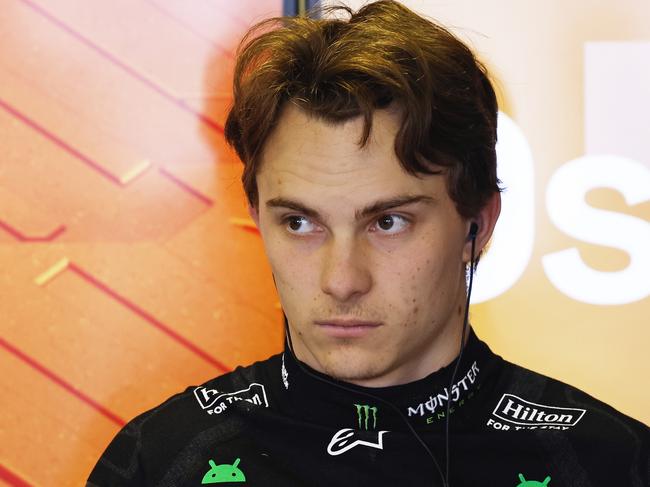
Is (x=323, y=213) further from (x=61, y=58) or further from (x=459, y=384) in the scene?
(x=61, y=58)

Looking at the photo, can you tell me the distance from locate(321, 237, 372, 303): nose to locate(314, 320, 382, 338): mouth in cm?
4

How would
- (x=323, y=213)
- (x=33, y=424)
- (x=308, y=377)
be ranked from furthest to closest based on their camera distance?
(x=33, y=424), (x=308, y=377), (x=323, y=213)

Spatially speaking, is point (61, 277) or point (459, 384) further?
point (61, 277)

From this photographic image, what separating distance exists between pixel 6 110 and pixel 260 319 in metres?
0.67

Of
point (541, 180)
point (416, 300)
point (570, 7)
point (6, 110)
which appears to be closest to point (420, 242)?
point (416, 300)

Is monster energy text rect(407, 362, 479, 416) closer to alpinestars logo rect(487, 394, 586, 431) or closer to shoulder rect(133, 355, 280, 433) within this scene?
alpinestars logo rect(487, 394, 586, 431)

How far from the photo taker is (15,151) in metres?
2.27

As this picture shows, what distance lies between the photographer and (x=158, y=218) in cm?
231

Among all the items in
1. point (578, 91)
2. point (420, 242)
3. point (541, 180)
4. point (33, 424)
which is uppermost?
point (420, 242)

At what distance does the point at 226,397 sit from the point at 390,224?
420 millimetres

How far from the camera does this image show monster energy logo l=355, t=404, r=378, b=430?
162 centimetres

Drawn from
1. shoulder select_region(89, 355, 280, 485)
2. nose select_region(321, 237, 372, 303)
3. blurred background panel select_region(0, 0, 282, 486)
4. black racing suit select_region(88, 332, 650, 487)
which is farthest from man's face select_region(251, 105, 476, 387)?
blurred background panel select_region(0, 0, 282, 486)

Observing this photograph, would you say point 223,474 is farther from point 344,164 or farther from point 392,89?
point 392,89

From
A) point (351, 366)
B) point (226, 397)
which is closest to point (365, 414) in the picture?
point (351, 366)
